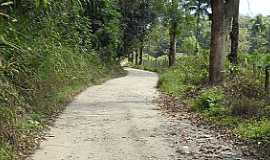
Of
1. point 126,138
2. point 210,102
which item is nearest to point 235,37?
point 210,102

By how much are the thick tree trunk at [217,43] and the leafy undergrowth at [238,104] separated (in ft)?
1.32

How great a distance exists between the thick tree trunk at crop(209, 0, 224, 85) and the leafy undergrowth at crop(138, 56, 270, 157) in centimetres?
40

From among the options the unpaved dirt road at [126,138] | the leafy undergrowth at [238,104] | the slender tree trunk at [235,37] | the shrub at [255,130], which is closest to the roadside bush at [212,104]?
the leafy undergrowth at [238,104]

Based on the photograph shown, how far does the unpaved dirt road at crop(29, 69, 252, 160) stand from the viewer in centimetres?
859

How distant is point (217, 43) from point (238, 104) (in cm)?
517

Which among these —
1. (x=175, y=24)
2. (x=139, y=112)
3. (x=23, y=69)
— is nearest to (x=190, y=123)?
(x=139, y=112)

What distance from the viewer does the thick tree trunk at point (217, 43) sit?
55.1ft

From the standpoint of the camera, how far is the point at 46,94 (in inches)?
533

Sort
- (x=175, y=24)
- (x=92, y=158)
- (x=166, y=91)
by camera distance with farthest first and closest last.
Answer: (x=175, y=24), (x=166, y=91), (x=92, y=158)

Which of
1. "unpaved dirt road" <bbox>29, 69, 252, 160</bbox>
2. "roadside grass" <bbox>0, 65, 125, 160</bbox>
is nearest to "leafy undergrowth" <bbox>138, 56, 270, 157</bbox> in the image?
"unpaved dirt road" <bbox>29, 69, 252, 160</bbox>

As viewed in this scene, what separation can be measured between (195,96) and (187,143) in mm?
7191

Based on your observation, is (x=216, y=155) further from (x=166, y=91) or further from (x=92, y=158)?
(x=166, y=91)

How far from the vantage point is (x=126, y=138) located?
33.0 ft

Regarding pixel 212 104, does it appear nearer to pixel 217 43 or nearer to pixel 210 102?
pixel 210 102
